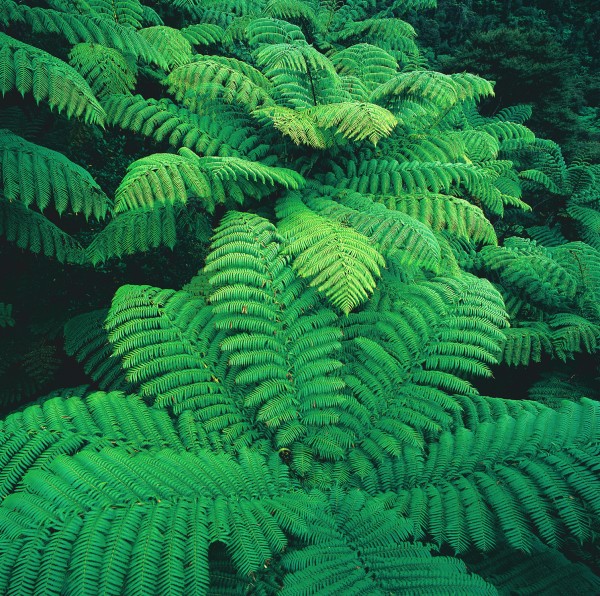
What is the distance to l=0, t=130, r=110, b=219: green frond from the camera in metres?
2.17

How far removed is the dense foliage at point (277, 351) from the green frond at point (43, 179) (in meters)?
0.02

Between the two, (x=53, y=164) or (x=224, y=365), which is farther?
(x=53, y=164)

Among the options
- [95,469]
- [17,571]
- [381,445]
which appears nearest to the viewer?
[17,571]

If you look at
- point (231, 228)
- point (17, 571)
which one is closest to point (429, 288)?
point (231, 228)

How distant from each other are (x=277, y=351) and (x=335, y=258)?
535mm

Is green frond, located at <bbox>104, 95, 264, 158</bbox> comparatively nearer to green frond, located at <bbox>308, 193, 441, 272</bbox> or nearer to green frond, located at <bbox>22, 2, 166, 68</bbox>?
green frond, located at <bbox>22, 2, 166, 68</bbox>

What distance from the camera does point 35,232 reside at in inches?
104

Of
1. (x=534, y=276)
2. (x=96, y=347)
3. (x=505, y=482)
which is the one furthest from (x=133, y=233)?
(x=534, y=276)

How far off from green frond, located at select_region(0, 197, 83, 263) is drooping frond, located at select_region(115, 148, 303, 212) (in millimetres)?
762

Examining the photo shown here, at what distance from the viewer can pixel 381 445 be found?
1821 mm

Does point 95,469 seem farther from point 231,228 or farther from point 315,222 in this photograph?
point 315,222

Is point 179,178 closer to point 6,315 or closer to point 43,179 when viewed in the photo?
point 43,179

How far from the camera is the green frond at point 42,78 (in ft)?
7.18

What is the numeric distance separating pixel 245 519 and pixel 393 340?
3.61 feet
